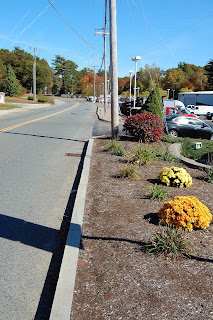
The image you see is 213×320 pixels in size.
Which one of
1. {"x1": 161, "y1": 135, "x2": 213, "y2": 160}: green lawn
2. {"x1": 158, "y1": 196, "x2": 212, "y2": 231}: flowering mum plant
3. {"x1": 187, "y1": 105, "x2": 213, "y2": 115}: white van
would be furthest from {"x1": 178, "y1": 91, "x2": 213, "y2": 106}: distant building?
{"x1": 158, "y1": 196, "x2": 212, "y2": 231}: flowering mum plant

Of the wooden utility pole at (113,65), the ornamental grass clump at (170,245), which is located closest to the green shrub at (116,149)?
the wooden utility pole at (113,65)

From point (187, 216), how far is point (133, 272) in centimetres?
140

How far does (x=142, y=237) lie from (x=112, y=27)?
10.7 meters

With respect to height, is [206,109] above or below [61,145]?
above

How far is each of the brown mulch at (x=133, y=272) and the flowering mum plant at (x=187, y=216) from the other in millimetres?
124

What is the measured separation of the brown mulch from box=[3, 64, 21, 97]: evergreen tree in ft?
214

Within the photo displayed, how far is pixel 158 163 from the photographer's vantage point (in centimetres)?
945

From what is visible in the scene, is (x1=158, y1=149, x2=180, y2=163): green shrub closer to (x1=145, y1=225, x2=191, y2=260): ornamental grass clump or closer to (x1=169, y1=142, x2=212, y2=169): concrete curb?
(x1=169, y1=142, x2=212, y2=169): concrete curb

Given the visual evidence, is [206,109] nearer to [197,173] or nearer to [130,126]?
[130,126]

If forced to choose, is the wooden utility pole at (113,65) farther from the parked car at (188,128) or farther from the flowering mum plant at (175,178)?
the flowering mum plant at (175,178)

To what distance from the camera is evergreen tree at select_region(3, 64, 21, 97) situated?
65938 millimetres

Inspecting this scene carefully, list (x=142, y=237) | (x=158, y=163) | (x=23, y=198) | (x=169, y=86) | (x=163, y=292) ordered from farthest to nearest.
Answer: (x=169, y=86), (x=158, y=163), (x=23, y=198), (x=142, y=237), (x=163, y=292)

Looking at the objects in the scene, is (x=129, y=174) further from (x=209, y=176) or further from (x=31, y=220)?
(x=31, y=220)

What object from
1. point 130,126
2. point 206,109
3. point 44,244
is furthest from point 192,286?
point 206,109
